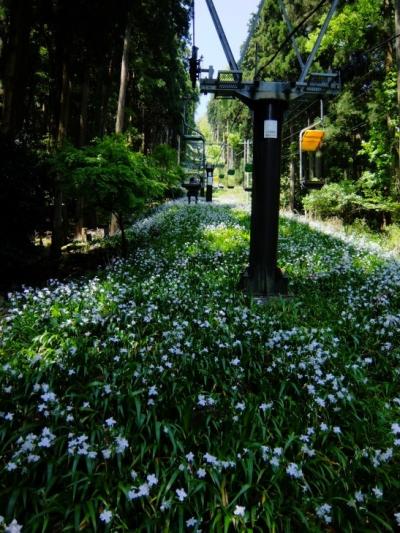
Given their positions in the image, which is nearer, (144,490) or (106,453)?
(144,490)

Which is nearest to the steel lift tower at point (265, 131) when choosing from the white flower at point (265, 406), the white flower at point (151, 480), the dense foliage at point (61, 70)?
the white flower at point (265, 406)

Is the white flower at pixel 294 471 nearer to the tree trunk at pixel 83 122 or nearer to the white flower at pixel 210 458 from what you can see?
the white flower at pixel 210 458

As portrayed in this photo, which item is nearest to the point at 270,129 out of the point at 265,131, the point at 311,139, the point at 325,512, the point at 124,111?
the point at 265,131

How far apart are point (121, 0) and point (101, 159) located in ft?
22.1

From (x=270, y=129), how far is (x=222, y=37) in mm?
1821

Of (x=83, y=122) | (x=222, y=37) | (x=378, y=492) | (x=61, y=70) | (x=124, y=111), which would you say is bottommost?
(x=378, y=492)

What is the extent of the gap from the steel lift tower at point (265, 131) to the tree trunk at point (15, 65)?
21.1 ft

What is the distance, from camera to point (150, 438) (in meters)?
3.35

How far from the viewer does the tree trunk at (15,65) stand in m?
10.7

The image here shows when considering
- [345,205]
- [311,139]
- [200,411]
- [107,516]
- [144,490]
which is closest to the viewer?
[107,516]

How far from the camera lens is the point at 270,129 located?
6.95 m

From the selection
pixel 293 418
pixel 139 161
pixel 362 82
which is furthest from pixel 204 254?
pixel 362 82

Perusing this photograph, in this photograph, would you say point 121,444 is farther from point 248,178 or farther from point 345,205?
point 248,178

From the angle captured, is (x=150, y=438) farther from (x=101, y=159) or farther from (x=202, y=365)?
(x=101, y=159)
